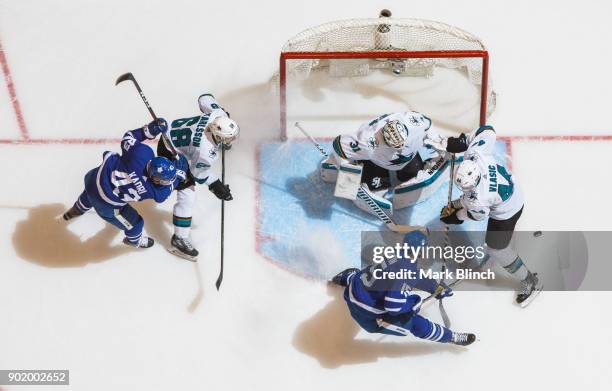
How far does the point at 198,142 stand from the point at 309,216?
0.98m

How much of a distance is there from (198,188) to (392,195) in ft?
3.93

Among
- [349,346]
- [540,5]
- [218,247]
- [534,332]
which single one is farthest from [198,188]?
[540,5]

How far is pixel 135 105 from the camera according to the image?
6.42 m

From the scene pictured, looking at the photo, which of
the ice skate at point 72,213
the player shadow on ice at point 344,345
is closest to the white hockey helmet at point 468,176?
the player shadow on ice at point 344,345

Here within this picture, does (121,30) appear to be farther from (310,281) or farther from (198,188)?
(310,281)

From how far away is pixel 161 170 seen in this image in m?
5.05

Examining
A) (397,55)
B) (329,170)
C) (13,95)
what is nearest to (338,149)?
(329,170)

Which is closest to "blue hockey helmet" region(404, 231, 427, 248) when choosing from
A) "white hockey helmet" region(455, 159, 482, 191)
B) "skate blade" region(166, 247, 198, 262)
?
"white hockey helmet" region(455, 159, 482, 191)

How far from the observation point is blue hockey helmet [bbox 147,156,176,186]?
5.05 meters

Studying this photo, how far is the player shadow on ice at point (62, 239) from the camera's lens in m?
5.81

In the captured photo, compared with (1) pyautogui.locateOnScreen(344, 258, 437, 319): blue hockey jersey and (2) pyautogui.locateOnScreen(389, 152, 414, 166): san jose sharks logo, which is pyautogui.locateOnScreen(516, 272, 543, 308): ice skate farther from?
(2) pyautogui.locateOnScreen(389, 152, 414, 166): san jose sharks logo

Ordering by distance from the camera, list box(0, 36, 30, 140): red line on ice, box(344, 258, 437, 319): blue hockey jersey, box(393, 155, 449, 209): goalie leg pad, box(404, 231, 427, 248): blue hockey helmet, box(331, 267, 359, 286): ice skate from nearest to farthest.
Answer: box(404, 231, 427, 248): blue hockey helmet, box(344, 258, 437, 319): blue hockey jersey, box(331, 267, 359, 286): ice skate, box(393, 155, 449, 209): goalie leg pad, box(0, 36, 30, 140): red line on ice

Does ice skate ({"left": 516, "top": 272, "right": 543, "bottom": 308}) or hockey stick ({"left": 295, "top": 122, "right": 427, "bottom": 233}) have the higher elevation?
hockey stick ({"left": 295, "top": 122, "right": 427, "bottom": 233})

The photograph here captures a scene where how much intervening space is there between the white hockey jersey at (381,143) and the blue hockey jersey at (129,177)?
39.2 inches
